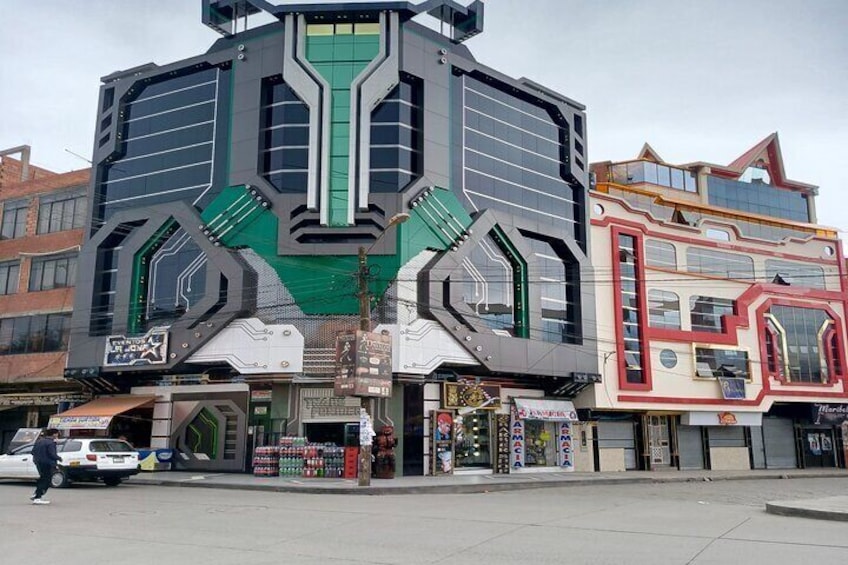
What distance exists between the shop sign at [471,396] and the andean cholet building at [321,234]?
0.88 ft

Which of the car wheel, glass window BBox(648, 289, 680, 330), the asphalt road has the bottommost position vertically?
the asphalt road

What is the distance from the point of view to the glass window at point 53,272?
34.8 metres

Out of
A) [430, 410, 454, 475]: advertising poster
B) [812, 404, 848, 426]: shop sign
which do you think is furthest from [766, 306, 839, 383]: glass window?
[430, 410, 454, 475]: advertising poster

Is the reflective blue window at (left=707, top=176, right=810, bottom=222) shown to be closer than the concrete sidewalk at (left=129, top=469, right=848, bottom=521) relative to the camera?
No

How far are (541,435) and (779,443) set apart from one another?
55.0 ft

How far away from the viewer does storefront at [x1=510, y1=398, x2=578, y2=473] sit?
3183 centimetres

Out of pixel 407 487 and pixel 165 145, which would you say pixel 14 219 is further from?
pixel 407 487

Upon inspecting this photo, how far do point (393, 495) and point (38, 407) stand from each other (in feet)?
72.9

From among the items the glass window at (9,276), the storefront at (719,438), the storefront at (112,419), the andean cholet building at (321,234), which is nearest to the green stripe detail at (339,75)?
the andean cholet building at (321,234)

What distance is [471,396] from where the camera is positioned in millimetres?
29781

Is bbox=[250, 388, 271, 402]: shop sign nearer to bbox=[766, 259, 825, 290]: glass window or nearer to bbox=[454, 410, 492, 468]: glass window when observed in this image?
bbox=[454, 410, 492, 468]: glass window

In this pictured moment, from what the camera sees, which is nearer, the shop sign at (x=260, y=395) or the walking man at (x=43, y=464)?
the walking man at (x=43, y=464)

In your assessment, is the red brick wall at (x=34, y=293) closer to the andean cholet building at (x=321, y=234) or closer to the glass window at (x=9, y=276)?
the glass window at (x=9, y=276)

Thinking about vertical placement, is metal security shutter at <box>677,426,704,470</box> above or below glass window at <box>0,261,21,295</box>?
below
